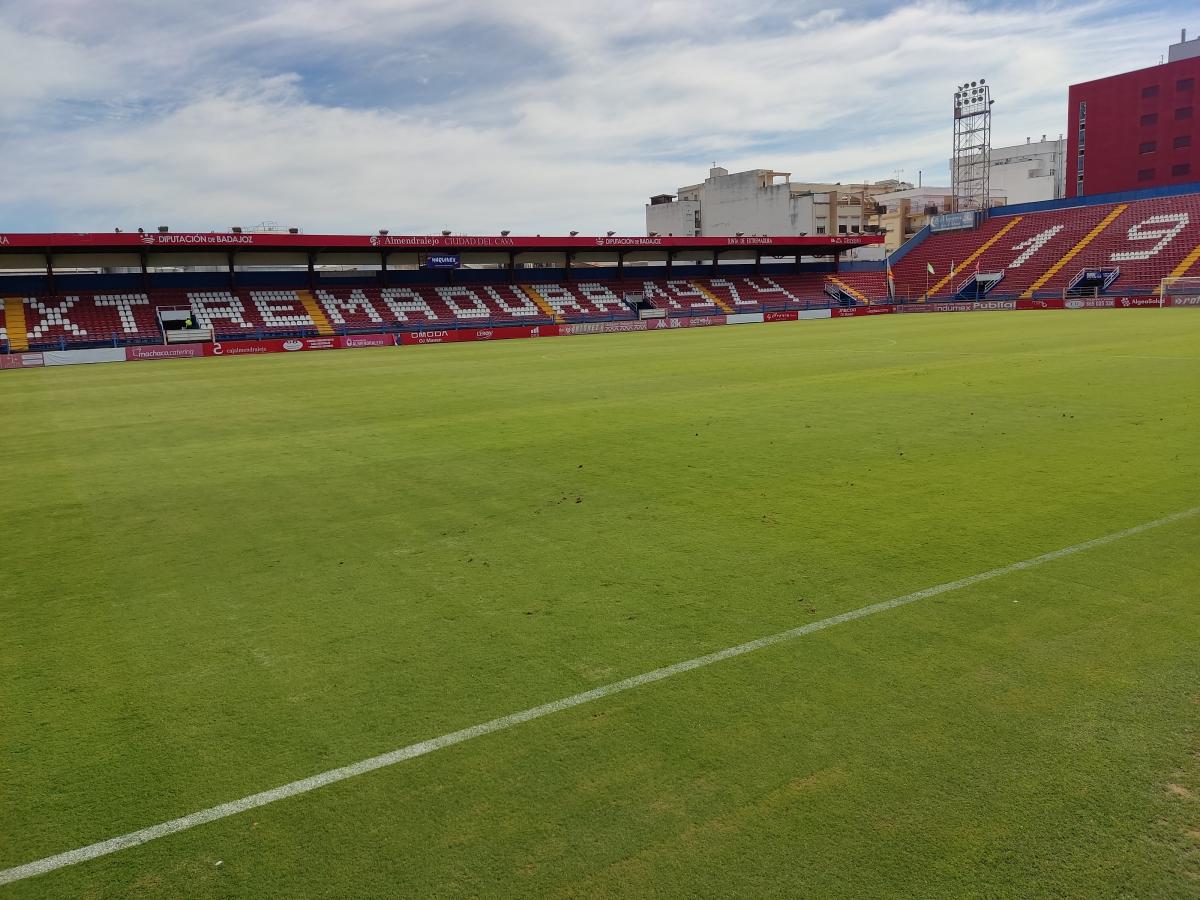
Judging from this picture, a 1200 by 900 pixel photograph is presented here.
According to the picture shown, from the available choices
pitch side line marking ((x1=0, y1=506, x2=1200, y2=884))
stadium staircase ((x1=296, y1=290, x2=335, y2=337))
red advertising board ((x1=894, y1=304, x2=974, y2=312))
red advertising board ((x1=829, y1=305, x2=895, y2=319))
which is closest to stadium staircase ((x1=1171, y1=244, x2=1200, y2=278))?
red advertising board ((x1=894, y1=304, x2=974, y2=312))

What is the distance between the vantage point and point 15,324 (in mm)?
44375

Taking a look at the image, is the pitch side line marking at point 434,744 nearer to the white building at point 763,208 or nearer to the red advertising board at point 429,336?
the red advertising board at point 429,336

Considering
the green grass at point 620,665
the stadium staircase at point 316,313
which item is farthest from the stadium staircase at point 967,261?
the green grass at point 620,665

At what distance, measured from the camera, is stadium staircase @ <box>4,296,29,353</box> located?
42.7 meters

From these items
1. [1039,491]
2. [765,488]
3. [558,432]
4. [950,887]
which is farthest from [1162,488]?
[558,432]

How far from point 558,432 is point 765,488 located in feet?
18.2

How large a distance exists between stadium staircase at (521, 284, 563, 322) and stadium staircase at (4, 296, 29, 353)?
96.5 feet

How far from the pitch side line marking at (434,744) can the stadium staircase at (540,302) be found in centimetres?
5179

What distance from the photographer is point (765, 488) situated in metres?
10.2

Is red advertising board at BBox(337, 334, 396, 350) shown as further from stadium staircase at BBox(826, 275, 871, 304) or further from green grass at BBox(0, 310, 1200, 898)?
stadium staircase at BBox(826, 275, 871, 304)

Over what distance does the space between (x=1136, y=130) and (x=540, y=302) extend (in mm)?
63641

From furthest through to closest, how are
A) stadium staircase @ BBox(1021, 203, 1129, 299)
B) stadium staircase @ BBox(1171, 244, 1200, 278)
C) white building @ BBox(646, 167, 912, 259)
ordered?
1. white building @ BBox(646, 167, 912, 259)
2. stadium staircase @ BBox(1021, 203, 1129, 299)
3. stadium staircase @ BBox(1171, 244, 1200, 278)

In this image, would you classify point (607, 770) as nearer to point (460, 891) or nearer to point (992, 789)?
point (460, 891)

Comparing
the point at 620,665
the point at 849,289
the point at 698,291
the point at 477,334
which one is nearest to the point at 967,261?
the point at 849,289
